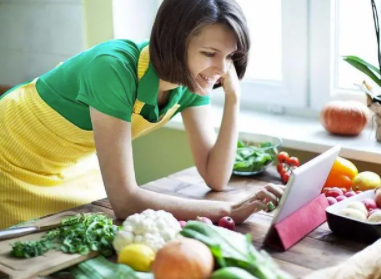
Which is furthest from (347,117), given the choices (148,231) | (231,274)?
(231,274)

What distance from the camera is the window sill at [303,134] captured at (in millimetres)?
2059

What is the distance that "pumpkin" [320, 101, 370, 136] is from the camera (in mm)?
2174

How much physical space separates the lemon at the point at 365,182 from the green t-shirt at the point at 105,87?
50cm

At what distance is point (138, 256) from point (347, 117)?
107 centimetres

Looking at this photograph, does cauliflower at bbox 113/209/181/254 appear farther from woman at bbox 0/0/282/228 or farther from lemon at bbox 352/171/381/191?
lemon at bbox 352/171/381/191

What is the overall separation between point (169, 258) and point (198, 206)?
424mm

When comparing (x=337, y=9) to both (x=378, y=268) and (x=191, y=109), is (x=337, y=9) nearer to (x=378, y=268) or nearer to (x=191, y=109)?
(x=191, y=109)

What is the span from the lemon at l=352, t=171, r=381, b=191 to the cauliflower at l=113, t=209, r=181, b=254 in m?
0.57

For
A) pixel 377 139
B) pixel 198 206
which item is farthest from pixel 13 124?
pixel 377 139

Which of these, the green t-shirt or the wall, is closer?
the green t-shirt

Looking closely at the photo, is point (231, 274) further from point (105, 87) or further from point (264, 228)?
point (105, 87)

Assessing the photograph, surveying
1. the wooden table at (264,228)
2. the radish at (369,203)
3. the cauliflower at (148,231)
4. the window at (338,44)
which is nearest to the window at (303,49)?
the window at (338,44)

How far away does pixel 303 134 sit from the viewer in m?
2.26

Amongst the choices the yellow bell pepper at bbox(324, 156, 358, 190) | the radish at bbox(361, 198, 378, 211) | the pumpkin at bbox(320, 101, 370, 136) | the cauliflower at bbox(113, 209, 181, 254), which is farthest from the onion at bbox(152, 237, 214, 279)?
the pumpkin at bbox(320, 101, 370, 136)
